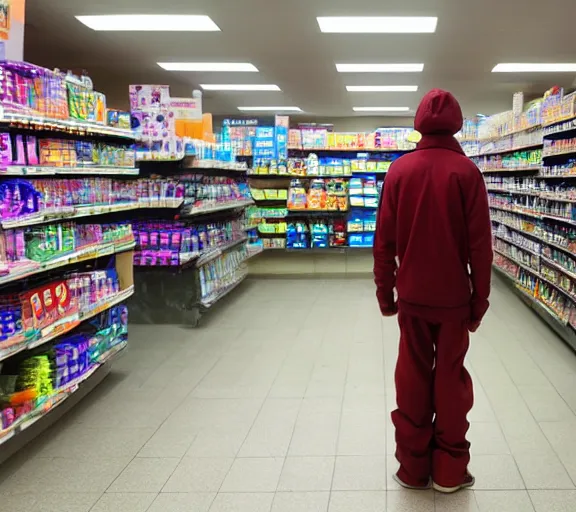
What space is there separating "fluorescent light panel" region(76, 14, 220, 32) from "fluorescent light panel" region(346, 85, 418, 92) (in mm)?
4953

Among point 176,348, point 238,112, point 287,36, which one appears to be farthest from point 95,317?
point 238,112

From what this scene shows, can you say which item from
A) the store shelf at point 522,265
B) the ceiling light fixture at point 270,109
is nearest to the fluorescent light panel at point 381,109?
the ceiling light fixture at point 270,109

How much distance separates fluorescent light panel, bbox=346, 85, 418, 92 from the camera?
436 inches

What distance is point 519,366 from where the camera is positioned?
5.03m

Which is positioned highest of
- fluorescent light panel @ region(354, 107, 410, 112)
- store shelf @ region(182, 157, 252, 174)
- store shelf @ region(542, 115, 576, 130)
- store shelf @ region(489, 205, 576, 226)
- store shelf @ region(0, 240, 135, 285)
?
fluorescent light panel @ region(354, 107, 410, 112)

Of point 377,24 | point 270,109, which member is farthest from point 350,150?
point 270,109

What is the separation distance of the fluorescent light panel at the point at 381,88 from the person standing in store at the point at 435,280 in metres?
8.64

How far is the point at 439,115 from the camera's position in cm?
278

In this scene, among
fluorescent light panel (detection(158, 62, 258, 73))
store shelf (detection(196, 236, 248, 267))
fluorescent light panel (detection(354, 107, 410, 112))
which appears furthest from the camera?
fluorescent light panel (detection(354, 107, 410, 112))

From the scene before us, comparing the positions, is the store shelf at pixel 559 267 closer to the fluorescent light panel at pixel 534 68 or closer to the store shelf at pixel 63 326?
the fluorescent light panel at pixel 534 68

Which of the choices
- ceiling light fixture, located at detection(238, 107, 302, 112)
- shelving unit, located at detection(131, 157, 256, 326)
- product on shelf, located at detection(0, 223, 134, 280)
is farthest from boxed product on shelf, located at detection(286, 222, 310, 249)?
ceiling light fixture, located at detection(238, 107, 302, 112)

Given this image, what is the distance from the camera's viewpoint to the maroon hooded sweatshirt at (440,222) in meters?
2.73

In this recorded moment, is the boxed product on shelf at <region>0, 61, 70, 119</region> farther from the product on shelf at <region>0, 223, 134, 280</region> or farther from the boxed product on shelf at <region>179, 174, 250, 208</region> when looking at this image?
the boxed product on shelf at <region>179, 174, 250, 208</region>

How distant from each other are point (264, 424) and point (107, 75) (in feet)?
24.7
